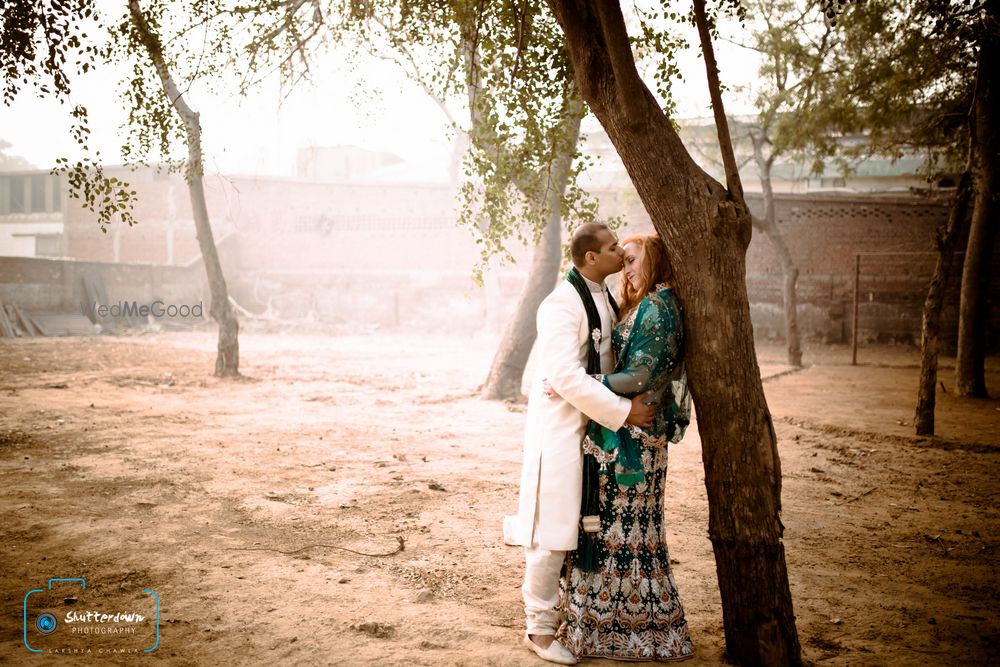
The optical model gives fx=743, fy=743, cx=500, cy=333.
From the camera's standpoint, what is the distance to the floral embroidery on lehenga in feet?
10.7

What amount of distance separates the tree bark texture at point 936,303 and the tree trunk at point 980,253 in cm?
297

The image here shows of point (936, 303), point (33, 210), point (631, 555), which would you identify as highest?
point (33, 210)

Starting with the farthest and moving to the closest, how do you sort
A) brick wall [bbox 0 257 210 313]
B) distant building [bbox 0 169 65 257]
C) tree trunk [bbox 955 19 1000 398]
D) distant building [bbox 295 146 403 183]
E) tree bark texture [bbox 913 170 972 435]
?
1. distant building [bbox 295 146 403 183]
2. distant building [bbox 0 169 65 257]
3. brick wall [bbox 0 257 210 313]
4. tree trunk [bbox 955 19 1000 398]
5. tree bark texture [bbox 913 170 972 435]

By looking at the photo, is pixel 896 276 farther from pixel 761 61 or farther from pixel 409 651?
pixel 409 651

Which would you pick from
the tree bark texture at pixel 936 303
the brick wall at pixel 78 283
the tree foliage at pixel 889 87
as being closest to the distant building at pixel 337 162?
the brick wall at pixel 78 283

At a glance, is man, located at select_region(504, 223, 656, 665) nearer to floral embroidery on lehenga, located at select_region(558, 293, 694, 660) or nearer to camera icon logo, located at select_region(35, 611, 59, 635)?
floral embroidery on lehenga, located at select_region(558, 293, 694, 660)

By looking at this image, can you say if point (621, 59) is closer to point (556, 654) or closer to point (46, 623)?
point (556, 654)

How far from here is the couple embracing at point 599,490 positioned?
320 cm

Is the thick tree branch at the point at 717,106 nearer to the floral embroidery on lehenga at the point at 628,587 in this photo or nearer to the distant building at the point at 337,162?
the floral embroidery on lehenga at the point at 628,587

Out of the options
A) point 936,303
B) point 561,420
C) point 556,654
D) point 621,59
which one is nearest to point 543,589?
point 556,654

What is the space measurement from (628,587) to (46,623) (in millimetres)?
2717

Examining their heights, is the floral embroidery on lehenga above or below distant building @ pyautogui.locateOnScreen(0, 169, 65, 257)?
below

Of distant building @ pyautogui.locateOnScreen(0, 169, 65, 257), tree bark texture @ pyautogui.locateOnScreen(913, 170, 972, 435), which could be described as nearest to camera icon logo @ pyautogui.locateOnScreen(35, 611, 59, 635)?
tree bark texture @ pyautogui.locateOnScreen(913, 170, 972, 435)

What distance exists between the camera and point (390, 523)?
535cm
